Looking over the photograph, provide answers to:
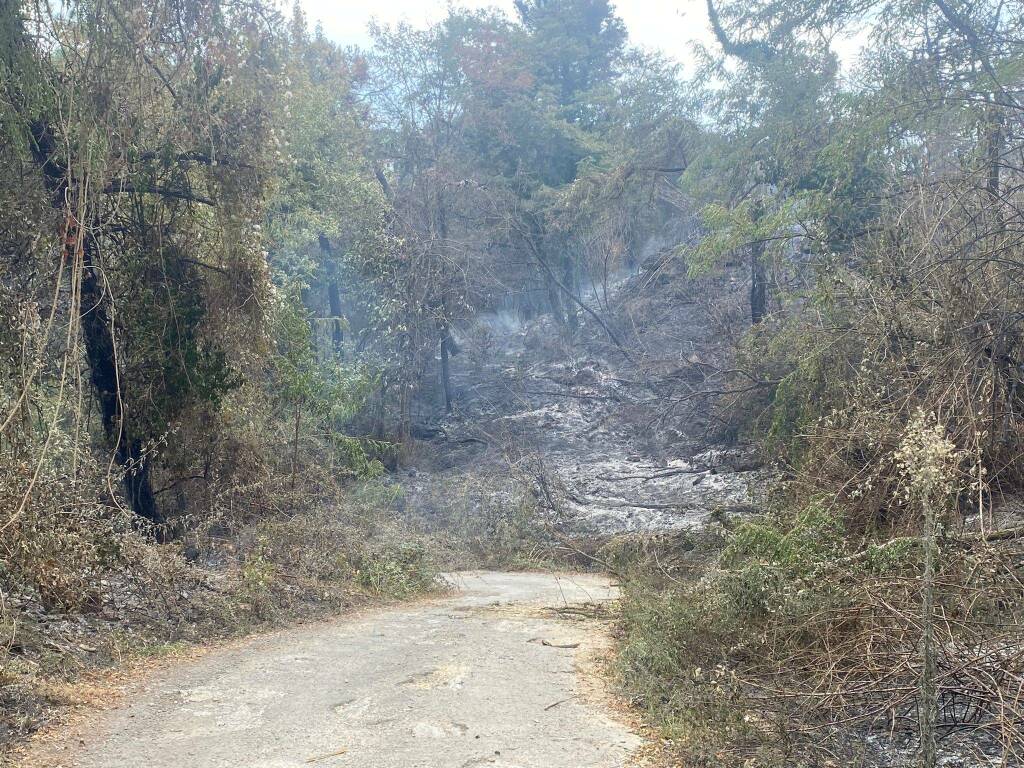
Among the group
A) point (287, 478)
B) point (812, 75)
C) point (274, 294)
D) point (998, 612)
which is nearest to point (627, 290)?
point (812, 75)

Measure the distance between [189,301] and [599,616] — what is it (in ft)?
19.5

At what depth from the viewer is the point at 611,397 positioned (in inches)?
1016

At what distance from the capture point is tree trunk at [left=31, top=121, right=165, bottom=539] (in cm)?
954

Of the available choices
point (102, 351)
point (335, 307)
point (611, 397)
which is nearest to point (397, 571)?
point (102, 351)

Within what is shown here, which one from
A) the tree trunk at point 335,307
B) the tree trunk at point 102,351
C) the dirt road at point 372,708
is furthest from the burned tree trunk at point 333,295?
the dirt road at point 372,708

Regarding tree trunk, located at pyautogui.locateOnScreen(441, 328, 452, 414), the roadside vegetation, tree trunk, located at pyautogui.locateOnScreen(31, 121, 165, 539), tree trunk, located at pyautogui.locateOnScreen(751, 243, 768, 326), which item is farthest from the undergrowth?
tree trunk, located at pyautogui.locateOnScreen(441, 328, 452, 414)

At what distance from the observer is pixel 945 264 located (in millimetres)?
9156

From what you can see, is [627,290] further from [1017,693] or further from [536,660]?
[1017,693]

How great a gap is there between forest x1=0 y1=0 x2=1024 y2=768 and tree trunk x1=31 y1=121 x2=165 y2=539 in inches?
1.9

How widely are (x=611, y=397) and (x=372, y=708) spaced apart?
20.1m

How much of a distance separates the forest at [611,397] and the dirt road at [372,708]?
45cm

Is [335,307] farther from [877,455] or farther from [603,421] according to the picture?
[877,455]

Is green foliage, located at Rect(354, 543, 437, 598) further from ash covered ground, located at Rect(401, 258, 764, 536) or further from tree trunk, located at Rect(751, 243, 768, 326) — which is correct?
tree trunk, located at Rect(751, 243, 768, 326)

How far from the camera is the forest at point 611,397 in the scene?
20.2ft
